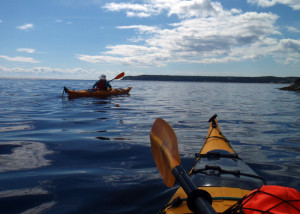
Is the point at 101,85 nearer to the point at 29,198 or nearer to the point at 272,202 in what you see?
the point at 29,198

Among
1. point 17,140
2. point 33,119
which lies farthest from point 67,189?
point 33,119

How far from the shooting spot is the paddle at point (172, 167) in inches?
68.3

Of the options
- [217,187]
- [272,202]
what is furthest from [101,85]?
[272,202]

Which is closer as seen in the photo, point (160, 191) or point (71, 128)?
point (160, 191)

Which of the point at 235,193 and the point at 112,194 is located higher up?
the point at 235,193

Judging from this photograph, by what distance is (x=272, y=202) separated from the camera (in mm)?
1603

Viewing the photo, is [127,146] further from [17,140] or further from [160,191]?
[17,140]

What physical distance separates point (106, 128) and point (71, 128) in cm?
108

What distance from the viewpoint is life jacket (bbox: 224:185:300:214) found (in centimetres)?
155

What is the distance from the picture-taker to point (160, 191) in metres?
3.26

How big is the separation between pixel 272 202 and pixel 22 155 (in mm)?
4540

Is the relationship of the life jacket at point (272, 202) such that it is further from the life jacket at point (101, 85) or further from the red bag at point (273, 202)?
the life jacket at point (101, 85)

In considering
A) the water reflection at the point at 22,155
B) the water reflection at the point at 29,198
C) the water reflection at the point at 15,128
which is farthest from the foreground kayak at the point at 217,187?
the water reflection at the point at 15,128

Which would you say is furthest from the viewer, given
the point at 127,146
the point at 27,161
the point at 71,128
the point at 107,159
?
the point at 71,128
